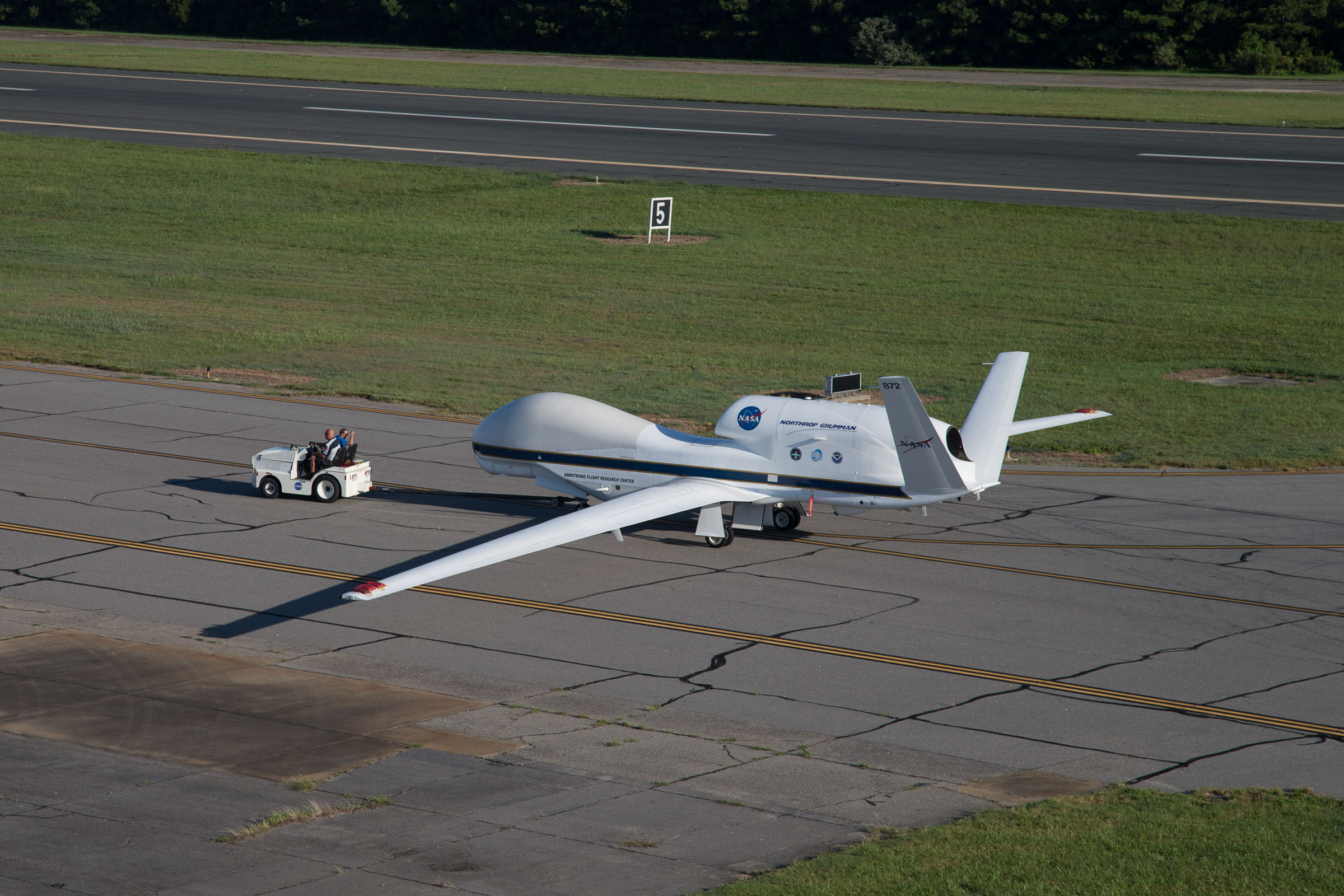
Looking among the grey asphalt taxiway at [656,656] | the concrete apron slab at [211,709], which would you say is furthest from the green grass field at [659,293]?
the concrete apron slab at [211,709]

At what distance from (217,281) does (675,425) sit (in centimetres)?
2537

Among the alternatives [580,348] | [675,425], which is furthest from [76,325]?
[675,425]

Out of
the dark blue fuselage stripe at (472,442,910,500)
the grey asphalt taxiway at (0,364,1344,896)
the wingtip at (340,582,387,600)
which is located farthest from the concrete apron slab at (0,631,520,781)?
the dark blue fuselage stripe at (472,442,910,500)

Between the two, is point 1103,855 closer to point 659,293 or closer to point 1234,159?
point 659,293

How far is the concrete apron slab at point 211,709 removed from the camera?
651 inches

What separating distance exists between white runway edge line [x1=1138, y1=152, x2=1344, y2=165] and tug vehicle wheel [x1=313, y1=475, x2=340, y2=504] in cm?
5531

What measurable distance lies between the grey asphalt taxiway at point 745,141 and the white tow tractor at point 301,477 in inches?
1644

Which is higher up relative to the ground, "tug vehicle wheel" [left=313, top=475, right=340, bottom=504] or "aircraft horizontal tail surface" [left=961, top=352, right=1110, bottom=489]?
"aircraft horizontal tail surface" [left=961, top=352, right=1110, bottom=489]

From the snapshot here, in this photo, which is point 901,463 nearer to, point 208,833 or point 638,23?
point 208,833

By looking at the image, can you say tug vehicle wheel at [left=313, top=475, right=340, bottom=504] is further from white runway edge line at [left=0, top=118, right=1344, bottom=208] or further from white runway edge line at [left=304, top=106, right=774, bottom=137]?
white runway edge line at [left=304, top=106, right=774, bottom=137]

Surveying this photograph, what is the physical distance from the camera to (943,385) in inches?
1487

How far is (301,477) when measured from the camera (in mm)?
27594

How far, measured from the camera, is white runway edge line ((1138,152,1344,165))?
68.2m

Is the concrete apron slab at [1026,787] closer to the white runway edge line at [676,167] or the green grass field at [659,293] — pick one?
the green grass field at [659,293]
